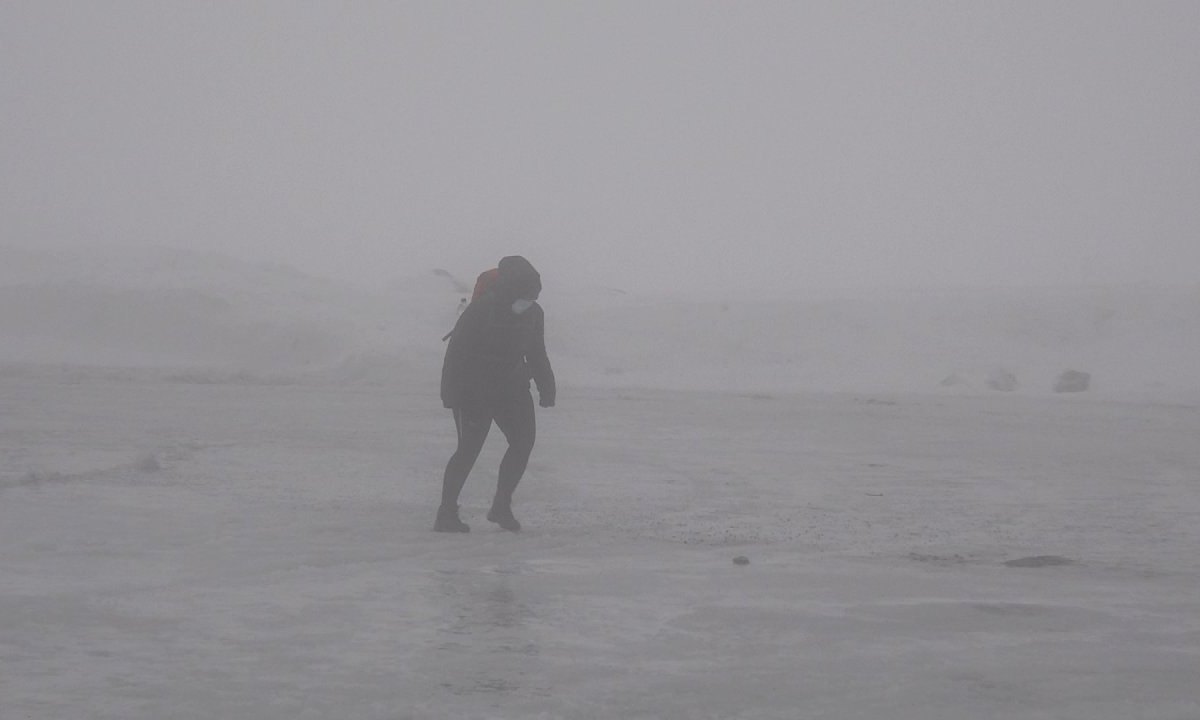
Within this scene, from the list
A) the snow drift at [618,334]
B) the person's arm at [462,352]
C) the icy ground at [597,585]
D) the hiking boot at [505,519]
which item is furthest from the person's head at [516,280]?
the snow drift at [618,334]

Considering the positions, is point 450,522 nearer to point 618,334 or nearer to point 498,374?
point 498,374

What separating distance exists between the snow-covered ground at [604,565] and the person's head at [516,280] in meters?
1.33

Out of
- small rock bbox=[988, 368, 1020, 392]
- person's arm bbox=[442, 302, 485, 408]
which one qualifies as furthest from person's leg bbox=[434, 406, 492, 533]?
small rock bbox=[988, 368, 1020, 392]

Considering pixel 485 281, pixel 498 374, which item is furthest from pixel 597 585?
pixel 485 281

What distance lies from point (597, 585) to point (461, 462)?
71.0 inches

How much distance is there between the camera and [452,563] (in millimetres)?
6914

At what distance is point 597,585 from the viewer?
20.8 feet

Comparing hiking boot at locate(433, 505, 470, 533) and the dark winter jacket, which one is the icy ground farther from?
the dark winter jacket

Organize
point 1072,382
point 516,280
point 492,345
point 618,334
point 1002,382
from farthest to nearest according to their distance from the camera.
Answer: point 618,334
point 1002,382
point 1072,382
point 492,345
point 516,280

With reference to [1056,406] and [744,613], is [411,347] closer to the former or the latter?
[1056,406]

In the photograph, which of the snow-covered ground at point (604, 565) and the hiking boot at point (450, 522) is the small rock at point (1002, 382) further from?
the hiking boot at point (450, 522)

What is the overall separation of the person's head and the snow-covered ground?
133 centimetres

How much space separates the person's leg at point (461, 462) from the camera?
7902mm

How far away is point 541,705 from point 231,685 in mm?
991
